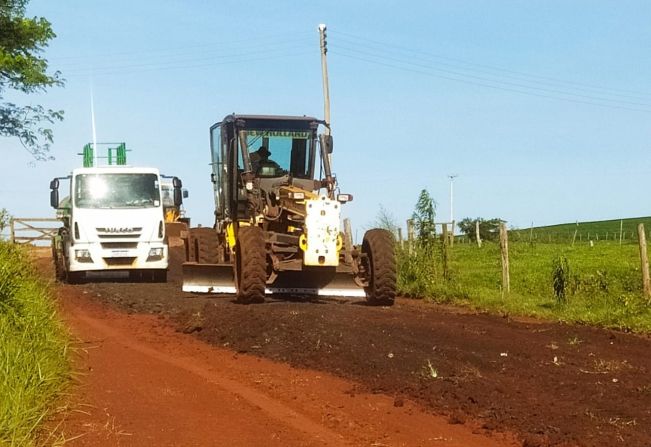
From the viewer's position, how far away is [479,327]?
11.9m

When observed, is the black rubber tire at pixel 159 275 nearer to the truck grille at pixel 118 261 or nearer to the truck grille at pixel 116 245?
the truck grille at pixel 118 261

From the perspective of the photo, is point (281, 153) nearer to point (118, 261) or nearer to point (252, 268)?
point (252, 268)

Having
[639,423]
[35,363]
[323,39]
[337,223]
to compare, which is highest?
[323,39]

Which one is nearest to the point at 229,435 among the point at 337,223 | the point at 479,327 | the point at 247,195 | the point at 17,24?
the point at 479,327

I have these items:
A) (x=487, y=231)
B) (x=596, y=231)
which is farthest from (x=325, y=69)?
(x=596, y=231)

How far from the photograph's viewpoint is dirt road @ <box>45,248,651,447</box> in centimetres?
621

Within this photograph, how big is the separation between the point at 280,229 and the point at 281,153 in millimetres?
1548

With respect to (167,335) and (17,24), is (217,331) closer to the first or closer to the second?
(167,335)

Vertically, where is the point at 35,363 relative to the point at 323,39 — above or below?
below

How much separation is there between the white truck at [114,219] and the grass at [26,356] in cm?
817

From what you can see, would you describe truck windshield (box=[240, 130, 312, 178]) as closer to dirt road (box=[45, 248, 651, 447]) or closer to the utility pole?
dirt road (box=[45, 248, 651, 447])

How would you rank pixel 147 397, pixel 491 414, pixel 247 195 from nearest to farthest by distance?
pixel 491 414, pixel 147 397, pixel 247 195

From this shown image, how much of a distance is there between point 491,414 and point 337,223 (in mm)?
7425

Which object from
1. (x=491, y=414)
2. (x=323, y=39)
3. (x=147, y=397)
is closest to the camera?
(x=491, y=414)
